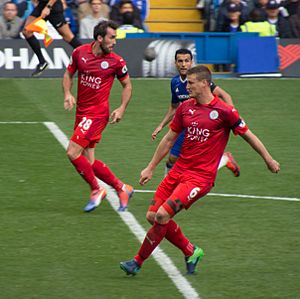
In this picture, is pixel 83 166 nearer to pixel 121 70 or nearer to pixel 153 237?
pixel 121 70

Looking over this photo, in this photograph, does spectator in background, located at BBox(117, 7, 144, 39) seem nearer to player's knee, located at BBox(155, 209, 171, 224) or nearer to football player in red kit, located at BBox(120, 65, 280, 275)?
football player in red kit, located at BBox(120, 65, 280, 275)

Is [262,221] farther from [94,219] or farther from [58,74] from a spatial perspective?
[58,74]

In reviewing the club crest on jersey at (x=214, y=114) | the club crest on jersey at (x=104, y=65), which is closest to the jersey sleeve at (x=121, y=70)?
the club crest on jersey at (x=104, y=65)

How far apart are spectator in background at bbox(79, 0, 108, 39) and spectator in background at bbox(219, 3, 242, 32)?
2939 mm

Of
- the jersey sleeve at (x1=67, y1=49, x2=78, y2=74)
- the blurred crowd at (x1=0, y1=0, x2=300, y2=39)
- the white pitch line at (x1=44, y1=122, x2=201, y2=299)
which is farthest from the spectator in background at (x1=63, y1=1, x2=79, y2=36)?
the jersey sleeve at (x1=67, y1=49, x2=78, y2=74)

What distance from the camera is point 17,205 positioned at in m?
12.3

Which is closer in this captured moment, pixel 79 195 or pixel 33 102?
pixel 79 195

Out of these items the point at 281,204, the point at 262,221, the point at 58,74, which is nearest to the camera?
the point at 262,221

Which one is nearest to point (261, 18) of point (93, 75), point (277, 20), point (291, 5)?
point (277, 20)

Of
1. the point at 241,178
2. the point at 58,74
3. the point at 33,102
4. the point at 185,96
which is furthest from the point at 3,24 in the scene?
the point at 185,96

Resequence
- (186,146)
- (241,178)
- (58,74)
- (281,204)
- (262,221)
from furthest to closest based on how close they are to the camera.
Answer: (58,74)
(241,178)
(281,204)
(262,221)
(186,146)

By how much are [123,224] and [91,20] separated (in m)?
12.7

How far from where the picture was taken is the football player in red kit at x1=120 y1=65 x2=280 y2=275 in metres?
9.09

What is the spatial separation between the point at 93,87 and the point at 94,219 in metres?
1.52
